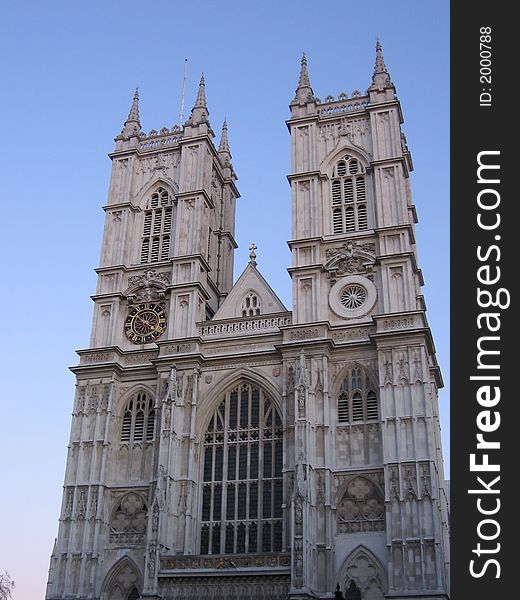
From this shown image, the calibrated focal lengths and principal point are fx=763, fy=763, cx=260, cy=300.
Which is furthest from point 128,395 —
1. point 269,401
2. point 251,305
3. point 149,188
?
point 149,188

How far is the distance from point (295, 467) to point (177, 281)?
12981 millimetres

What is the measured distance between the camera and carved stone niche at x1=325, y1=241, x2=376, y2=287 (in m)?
38.5

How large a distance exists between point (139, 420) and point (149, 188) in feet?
47.1

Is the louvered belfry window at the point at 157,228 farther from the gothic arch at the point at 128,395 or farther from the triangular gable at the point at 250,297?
the gothic arch at the point at 128,395

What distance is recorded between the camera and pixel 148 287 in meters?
41.9

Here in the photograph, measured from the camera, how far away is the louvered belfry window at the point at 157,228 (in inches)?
1705

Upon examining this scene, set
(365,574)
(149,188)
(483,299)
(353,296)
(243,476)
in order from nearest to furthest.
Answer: (483,299)
(365,574)
(243,476)
(353,296)
(149,188)

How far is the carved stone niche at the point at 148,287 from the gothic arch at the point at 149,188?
5014mm

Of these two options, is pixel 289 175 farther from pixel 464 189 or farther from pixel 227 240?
pixel 464 189

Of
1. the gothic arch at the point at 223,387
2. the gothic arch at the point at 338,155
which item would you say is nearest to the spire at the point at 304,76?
the gothic arch at the point at 338,155

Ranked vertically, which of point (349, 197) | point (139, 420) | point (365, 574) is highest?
point (349, 197)

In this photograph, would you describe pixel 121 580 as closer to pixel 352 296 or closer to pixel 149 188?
pixel 352 296

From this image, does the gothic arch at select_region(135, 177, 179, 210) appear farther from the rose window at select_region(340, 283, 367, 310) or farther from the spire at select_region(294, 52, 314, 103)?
the rose window at select_region(340, 283, 367, 310)

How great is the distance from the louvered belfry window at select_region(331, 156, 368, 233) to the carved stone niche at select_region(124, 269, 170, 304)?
9743 mm
